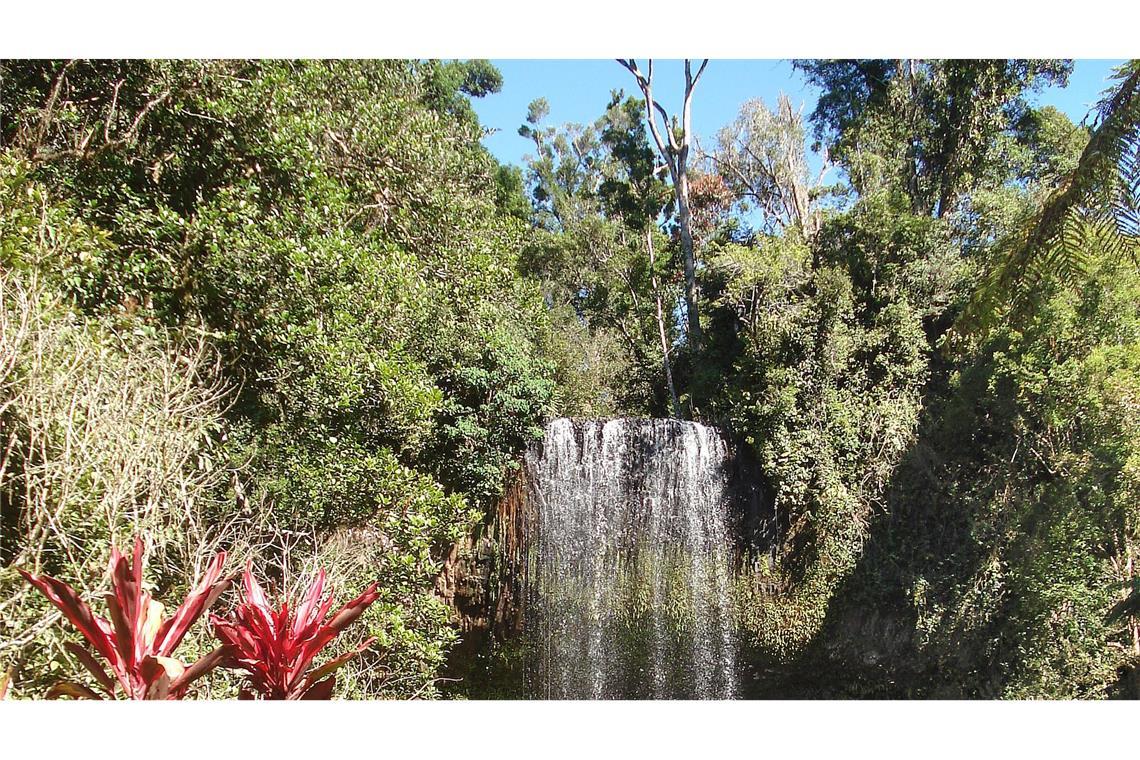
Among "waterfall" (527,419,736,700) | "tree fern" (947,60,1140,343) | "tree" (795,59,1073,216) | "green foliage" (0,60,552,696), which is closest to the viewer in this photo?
"tree fern" (947,60,1140,343)

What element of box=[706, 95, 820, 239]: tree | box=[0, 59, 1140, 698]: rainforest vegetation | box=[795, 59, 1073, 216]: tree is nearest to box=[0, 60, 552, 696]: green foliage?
box=[0, 59, 1140, 698]: rainforest vegetation

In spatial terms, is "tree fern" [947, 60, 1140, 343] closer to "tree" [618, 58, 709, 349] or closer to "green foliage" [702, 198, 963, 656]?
"green foliage" [702, 198, 963, 656]

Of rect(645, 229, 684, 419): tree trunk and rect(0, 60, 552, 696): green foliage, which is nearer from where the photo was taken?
rect(0, 60, 552, 696): green foliage

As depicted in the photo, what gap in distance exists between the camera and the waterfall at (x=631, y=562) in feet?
26.5

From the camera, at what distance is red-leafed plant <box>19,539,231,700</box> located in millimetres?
2545

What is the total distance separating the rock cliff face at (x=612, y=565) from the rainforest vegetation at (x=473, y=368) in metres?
0.48

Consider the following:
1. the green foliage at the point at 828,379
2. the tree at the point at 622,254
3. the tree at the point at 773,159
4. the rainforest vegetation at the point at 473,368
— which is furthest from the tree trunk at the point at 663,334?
the green foliage at the point at 828,379

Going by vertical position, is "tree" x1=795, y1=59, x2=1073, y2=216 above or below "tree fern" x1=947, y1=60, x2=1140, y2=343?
above

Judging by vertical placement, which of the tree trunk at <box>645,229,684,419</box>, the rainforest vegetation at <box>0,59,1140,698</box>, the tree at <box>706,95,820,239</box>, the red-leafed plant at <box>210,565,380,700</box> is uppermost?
the tree at <box>706,95,820,239</box>

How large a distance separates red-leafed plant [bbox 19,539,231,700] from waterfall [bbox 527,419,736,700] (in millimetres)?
5689

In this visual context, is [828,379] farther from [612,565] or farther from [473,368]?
[473,368]

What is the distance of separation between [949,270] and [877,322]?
1.02 meters

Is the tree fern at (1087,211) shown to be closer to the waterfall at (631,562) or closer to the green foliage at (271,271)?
the waterfall at (631,562)

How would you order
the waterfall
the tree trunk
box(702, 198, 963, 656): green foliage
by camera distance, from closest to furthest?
the waterfall → box(702, 198, 963, 656): green foliage → the tree trunk
